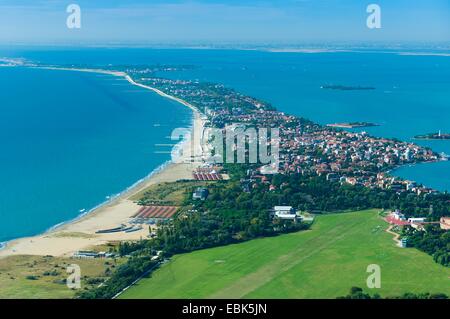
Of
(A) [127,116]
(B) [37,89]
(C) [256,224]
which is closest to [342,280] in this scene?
(C) [256,224]

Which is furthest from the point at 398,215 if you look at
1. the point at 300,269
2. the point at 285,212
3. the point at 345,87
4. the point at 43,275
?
the point at 345,87

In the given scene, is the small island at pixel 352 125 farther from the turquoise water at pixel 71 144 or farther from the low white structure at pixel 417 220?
the low white structure at pixel 417 220

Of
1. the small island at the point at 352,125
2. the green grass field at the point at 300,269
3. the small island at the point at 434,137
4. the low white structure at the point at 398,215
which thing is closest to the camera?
the green grass field at the point at 300,269

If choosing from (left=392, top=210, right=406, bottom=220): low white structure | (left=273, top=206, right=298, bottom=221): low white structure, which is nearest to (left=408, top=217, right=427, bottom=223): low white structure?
(left=392, top=210, right=406, bottom=220): low white structure

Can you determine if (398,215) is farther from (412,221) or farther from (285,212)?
(285,212)

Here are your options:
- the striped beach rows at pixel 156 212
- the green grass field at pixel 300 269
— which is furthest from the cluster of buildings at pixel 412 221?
the striped beach rows at pixel 156 212
